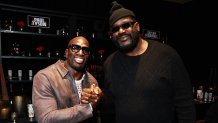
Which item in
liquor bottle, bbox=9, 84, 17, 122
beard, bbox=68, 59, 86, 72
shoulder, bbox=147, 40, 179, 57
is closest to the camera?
shoulder, bbox=147, 40, 179, 57

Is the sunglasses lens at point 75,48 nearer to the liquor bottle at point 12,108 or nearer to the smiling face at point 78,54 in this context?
the smiling face at point 78,54

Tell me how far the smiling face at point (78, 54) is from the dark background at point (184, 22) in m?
2.00

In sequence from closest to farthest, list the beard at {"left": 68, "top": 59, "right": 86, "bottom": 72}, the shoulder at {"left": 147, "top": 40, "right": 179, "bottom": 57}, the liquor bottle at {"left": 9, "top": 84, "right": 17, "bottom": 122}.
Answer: the shoulder at {"left": 147, "top": 40, "right": 179, "bottom": 57}, the beard at {"left": 68, "top": 59, "right": 86, "bottom": 72}, the liquor bottle at {"left": 9, "top": 84, "right": 17, "bottom": 122}

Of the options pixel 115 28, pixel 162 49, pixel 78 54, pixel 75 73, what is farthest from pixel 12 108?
pixel 162 49

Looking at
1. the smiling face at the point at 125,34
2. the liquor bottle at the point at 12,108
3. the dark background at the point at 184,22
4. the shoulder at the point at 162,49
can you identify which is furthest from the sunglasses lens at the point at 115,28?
the dark background at the point at 184,22

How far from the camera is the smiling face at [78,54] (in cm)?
221

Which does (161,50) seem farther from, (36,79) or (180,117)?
(36,79)

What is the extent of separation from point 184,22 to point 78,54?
12.2 feet

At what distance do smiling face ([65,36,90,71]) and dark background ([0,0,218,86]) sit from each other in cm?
200

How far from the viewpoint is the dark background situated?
14.6 feet

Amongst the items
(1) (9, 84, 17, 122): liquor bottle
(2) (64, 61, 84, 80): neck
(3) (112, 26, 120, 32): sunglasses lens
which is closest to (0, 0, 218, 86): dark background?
(1) (9, 84, 17, 122): liquor bottle

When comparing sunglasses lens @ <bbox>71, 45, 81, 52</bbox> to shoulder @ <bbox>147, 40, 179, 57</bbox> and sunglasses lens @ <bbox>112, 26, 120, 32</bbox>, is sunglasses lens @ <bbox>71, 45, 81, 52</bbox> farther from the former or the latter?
shoulder @ <bbox>147, 40, 179, 57</bbox>

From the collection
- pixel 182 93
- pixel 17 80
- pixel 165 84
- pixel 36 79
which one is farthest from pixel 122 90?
pixel 17 80

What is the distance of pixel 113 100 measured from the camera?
78.8 inches
